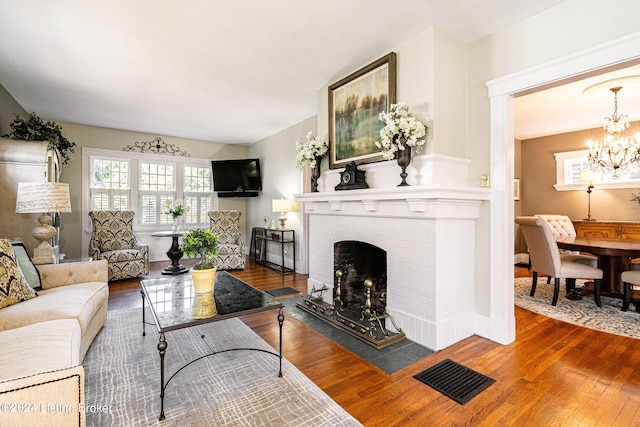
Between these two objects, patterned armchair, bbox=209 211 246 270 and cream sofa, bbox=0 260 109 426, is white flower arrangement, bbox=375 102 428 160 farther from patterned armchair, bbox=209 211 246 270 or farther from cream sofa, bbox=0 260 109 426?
patterned armchair, bbox=209 211 246 270

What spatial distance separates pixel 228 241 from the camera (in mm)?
6043

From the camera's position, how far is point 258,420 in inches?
66.8

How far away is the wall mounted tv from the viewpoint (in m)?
6.89

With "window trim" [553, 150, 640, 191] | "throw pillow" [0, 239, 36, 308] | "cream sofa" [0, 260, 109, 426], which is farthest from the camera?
"window trim" [553, 150, 640, 191]

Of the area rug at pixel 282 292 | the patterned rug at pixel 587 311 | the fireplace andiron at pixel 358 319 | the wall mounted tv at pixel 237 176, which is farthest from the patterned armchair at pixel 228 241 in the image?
the patterned rug at pixel 587 311

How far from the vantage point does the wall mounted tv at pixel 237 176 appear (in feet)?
22.6

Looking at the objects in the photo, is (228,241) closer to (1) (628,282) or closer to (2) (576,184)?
(1) (628,282)

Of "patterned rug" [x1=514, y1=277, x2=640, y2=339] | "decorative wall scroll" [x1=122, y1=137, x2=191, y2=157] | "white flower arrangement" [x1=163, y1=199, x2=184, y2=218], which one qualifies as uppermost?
"decorative wall scroll" [x1=122, y1=137, x2=191, y2=157]

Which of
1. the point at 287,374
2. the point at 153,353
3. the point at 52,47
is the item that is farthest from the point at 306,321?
the point at 52,47

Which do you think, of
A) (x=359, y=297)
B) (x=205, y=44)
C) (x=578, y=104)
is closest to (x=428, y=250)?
(x=359, y=297)

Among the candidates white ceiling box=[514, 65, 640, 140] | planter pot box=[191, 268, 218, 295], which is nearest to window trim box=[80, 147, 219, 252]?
planter pot box=[191, 268, 218, 295]

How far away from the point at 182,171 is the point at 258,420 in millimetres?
6204

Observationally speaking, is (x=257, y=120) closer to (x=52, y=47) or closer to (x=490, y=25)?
(x=52, y=47)

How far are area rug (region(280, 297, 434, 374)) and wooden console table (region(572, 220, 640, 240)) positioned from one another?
478cm
